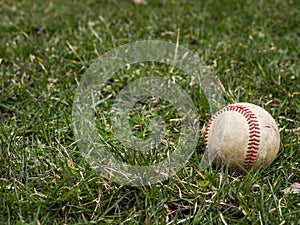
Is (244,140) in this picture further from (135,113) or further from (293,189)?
(135,113)

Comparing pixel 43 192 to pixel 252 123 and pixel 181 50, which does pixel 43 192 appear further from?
pixel 181 50

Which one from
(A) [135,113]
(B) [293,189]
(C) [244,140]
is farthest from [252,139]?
(A) [135,113]

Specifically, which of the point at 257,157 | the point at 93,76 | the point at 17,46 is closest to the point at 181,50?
the point at 93,76

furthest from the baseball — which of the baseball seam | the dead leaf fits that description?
the dead leaf

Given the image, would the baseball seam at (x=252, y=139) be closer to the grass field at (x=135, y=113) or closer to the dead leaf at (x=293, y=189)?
the grass field at (x=135, y=113)

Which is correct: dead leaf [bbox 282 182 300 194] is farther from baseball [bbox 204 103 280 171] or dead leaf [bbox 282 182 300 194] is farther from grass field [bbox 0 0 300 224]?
baseball [bbox 204 103 280 171]

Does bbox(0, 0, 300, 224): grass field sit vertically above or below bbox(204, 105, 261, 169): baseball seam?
below
